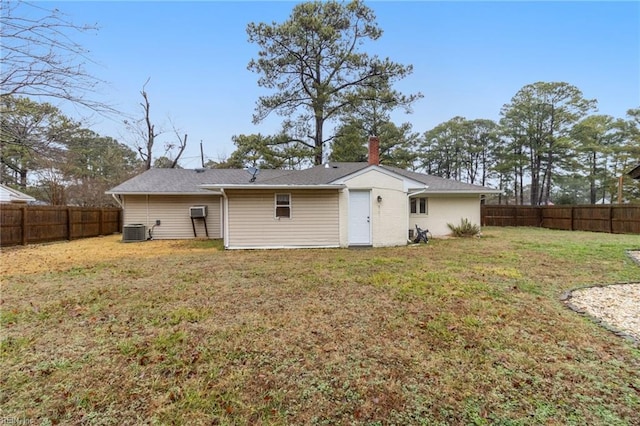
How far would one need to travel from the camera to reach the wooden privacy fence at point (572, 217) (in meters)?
13.9

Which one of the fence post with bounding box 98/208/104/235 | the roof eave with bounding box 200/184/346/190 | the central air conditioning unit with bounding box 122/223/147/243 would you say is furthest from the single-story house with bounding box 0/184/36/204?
the roof eave with bounding box 200/184/346/190

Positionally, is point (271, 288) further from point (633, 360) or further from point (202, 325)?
point (633, 360)

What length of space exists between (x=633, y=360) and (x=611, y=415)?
3.74ft

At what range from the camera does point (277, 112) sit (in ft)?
66.7

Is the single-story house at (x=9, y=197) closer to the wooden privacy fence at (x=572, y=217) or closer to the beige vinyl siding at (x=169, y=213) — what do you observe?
the beige vinyl siding at (x=169, y=213)

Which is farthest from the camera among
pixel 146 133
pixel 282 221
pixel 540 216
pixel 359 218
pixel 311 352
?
pixel 146 133

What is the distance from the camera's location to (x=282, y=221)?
34.0 ft

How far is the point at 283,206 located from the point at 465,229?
8.57m

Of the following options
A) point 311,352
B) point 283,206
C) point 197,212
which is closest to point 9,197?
point 197,212

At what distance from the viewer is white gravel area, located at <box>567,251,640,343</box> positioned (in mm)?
3602

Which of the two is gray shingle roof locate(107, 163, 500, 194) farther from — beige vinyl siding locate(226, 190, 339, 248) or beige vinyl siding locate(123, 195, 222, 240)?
beige vinyl siding locate(226, 190, 339, 248)

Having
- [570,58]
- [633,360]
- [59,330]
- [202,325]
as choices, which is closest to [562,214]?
[570,58]

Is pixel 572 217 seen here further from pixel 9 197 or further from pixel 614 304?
pixel 9 197

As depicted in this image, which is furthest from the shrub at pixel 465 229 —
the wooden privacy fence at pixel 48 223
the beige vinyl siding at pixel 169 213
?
the wooden privacy fence at pixel 48 223
